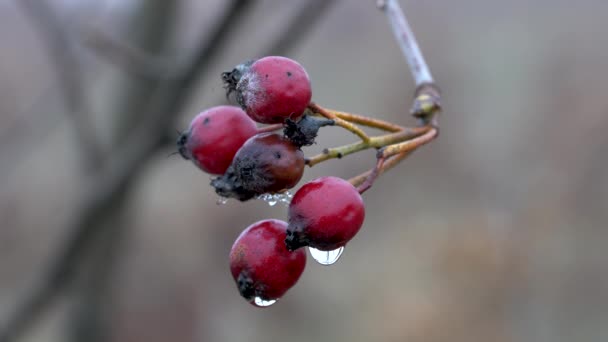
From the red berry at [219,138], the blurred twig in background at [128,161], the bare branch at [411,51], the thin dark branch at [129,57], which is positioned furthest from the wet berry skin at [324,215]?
the thin dark branch at [129,57]

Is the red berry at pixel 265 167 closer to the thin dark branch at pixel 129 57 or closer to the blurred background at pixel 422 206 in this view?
the thin dark branch at pixel 129 57

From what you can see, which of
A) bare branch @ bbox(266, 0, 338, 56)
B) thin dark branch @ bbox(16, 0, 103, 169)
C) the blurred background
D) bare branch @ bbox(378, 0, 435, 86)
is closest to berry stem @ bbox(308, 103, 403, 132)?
bare branch @ bbox(378, 0, 435, 86)

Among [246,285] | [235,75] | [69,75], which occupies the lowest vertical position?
[246,285]

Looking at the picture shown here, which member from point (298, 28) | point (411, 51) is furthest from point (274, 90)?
point (298, 28)

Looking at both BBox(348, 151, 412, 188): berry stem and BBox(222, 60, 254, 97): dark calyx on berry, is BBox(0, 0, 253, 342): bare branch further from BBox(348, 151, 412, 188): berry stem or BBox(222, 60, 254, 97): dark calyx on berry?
BBox(348, 151, 412, 188): berry stem

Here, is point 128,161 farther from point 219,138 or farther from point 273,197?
point 273,197

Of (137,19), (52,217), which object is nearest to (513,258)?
(137,19)

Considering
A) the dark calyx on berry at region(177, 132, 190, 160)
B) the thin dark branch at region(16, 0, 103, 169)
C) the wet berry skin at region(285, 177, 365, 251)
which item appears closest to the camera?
the wet berry skin at region(285, 177, 365, 251)
